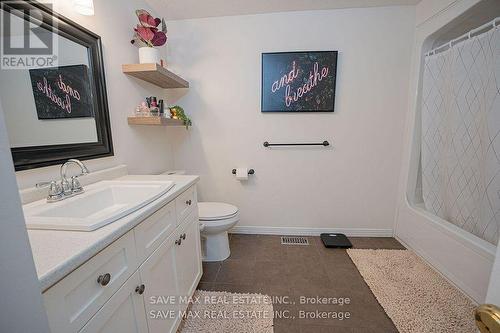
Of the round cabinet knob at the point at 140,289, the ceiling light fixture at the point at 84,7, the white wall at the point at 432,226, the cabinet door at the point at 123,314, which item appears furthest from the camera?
the white wall at the point at 432,226

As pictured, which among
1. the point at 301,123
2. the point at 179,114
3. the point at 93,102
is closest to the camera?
the point at 93,102

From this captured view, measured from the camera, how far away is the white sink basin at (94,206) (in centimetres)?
72

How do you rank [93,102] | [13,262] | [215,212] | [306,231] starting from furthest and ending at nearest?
[306,231] → [215,212] → [93,102] → [13,262]

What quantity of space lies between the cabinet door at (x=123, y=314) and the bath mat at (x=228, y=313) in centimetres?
49

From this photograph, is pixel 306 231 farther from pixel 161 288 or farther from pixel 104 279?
pixel 104 279

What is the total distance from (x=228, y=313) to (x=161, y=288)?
1.89ft

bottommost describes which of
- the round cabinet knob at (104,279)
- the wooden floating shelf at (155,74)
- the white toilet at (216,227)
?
the white toilet at (216,227)

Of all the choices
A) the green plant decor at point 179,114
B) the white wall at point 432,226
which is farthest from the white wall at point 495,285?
the green plant decor at point 179,114

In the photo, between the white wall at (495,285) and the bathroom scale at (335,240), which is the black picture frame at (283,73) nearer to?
the bathroom scale at (335,240)

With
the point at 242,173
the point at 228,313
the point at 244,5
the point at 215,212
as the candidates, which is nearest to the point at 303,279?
the point at 228,313

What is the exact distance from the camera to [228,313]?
136cm

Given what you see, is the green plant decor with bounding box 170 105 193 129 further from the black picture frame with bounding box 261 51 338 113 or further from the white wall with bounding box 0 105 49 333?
the white wall with bounding box 0 105 49 333

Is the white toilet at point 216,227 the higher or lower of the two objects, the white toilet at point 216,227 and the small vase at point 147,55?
the lower

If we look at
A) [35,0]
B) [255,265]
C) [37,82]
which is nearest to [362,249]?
[255,265]
